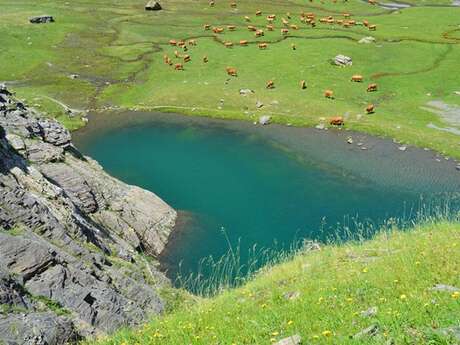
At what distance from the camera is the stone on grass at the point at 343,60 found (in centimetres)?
8656

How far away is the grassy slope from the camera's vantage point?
72250 millimetres

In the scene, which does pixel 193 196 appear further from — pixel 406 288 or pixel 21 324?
pixel 406 288

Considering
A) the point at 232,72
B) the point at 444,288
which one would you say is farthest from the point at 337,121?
the point at 444,288

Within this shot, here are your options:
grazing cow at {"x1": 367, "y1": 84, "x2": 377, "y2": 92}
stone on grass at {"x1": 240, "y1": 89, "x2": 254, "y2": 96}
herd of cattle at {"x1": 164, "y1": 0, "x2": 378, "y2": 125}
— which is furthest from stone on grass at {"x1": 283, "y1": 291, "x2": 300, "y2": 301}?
grazing cow at {"x1": 367, "y1": 84, "x2": 377, "y2": 92}

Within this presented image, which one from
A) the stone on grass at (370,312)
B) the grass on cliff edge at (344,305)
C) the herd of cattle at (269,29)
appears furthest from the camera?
the herd of cattle at (269,29)

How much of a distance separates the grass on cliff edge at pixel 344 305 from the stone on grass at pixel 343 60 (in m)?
68.8

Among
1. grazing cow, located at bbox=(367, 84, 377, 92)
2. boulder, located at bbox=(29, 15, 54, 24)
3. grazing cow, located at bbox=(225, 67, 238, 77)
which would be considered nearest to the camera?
grazing cow, located at bbox=(367, 84, 377, 92)

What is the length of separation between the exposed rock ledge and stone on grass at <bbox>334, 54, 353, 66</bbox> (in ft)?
184

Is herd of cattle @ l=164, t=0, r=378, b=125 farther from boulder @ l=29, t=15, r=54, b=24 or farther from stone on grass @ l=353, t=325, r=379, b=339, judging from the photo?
stone on grass @ l=353, t=325, r=379, b=339

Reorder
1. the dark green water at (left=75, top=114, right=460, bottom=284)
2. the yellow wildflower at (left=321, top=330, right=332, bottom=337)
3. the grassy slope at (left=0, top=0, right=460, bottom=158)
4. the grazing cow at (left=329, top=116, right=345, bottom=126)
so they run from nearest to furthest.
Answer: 1. the yellow wildflower at (left=321, top=330, right=332, bottom=337)
2. the dark green water at (left=75, top=114, right=460, bottom=284)
3. the grazing cow at (left=329, top=116, right=345, bottom=126)
4. the grassy slope at (left=0, top=0, right=460, bottom=158)

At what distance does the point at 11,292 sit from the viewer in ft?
59.9

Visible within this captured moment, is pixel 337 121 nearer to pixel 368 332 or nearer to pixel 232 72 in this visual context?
pixel 232 72

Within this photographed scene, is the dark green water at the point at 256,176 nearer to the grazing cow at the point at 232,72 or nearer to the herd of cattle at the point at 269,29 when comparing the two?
the grazing cow at the point at 232,72

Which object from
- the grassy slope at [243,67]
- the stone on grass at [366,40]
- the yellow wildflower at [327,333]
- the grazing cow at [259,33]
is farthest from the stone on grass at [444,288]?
the grazing cow at [259,33]
